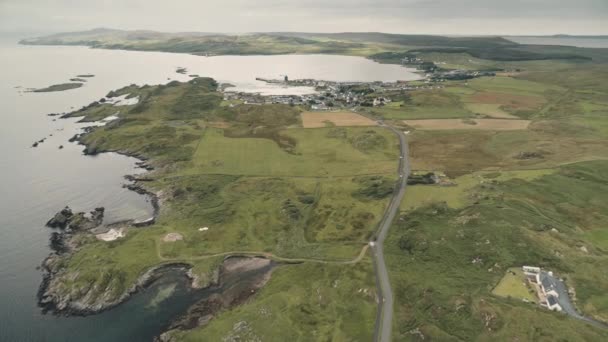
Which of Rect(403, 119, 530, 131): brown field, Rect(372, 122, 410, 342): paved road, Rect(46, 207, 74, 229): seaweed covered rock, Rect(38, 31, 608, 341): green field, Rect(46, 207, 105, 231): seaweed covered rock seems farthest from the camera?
Rect(403, 119, 530, 131): brown field

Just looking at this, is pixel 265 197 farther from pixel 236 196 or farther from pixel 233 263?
pixel 233 263

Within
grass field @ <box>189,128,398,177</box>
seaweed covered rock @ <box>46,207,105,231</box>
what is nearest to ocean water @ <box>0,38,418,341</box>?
seaweed covered rock @ <box>46,207,105,231</box>

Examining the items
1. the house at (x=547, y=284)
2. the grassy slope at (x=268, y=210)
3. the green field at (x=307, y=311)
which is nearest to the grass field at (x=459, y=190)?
the grassy slope at (x=268, y=210)

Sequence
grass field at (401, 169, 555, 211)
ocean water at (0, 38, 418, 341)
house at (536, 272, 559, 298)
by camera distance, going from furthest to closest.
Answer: grass field at (401, 169, 555, 211)
ocean water at (0, 38, 418, 341)
house at (536, 272, 559, 298)

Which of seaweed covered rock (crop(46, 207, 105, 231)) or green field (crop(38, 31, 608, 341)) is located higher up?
green field (crop(38, 31, 608, 341))

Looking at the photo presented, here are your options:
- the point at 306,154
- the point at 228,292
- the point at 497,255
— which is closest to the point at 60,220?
the point at 228,292

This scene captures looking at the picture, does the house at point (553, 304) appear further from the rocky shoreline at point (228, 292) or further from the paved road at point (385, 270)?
the rocky shoreline at point (228, 292)

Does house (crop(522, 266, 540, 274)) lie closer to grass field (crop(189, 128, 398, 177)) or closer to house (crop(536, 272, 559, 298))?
house (crop(536, 272, 559, 298))
